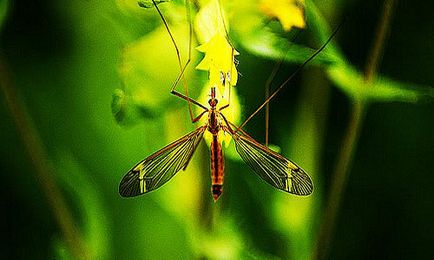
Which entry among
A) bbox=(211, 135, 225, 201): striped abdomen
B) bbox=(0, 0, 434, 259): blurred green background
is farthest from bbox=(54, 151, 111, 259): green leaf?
bbox=(211, 135, 225, 201): striped abdomen

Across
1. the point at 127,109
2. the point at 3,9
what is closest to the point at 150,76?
the point at 127,109

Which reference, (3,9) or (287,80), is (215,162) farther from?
(3,9)

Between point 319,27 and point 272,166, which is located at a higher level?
point 319,27

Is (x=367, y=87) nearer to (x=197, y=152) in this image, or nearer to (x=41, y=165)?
(x=197, y=152)

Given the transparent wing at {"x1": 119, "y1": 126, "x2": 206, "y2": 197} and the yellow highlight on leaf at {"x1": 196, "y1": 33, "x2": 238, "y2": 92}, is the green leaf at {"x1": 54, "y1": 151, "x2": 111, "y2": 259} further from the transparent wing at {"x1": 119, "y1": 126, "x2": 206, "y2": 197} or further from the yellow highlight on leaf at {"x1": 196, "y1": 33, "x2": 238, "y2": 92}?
the yellow highlight on leaf at {"x1": 196, "y1": 33, "x2": 238, "y2": 92}

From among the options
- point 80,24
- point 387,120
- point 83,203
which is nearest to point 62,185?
point 83,203

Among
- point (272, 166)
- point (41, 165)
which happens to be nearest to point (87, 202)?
point (41, 165)

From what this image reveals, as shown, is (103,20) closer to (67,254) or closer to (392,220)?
(67,254)
